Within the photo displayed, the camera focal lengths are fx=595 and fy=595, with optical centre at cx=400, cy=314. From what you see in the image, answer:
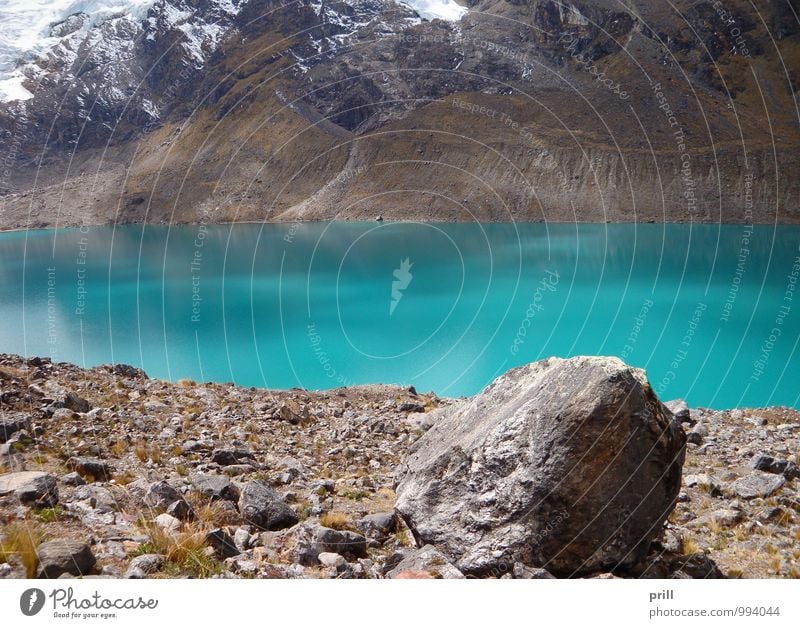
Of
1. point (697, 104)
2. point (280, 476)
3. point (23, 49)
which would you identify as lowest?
point (280, 476)

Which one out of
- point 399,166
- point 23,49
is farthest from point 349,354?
point 23,49

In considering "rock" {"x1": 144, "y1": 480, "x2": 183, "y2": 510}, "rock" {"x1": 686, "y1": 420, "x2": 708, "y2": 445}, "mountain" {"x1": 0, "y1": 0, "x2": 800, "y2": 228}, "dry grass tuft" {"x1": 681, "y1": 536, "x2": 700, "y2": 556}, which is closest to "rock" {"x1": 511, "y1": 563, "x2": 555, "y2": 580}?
"dry grass tuft" {"x1": 681, "y1": 536, "x2": 700, "y2": 556}

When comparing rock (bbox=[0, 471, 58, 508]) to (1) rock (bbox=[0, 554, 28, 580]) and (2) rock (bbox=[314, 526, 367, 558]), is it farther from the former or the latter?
(2) rock (bbox=[314, 526, 367, 558])

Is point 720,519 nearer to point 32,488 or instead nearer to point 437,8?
point 32,488

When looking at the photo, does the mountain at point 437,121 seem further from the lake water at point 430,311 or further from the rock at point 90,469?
the rock at point 90,469

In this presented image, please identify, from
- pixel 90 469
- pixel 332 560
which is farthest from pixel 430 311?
pixel 332 560

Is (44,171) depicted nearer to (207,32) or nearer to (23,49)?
(207,32)
